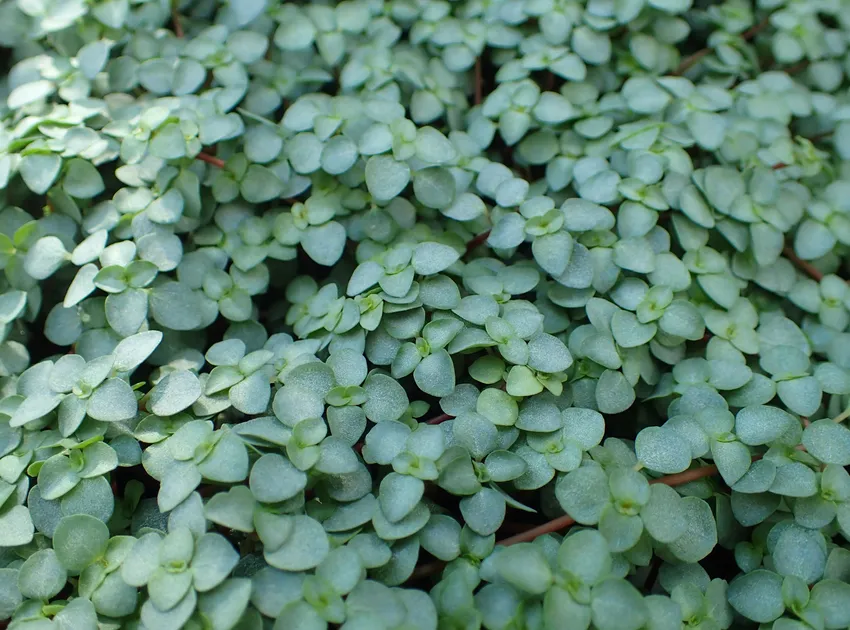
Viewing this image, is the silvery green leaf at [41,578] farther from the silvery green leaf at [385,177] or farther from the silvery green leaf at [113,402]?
the silvery green leaf at [385,177]

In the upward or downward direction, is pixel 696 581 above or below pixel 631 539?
below

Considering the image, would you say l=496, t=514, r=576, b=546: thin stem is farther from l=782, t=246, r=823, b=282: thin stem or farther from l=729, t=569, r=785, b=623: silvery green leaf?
l=782, t=246, r=823, b=282: thin stem

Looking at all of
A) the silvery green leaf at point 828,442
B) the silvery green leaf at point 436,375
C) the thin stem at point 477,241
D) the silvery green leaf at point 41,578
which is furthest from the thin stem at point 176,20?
the silvery green leaf at point 828,442

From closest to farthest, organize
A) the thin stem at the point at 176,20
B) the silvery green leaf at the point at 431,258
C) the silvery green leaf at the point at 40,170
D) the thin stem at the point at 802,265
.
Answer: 1. the silvery green leaf at the point at 431,258
2. the silvery green leaf at the point at 40,170
3. the thin stem at the point at 802,265
4. the thin stem at the point at 176,20

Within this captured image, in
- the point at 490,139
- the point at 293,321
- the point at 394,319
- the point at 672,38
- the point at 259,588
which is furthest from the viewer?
the point at 672,38

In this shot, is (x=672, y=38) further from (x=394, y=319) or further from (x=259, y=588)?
(x=259, y=588)

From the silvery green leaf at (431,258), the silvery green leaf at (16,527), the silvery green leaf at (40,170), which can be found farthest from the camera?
the silvery green leaf at (40,170)

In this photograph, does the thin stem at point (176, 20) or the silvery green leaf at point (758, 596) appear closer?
the silvery green leaf at point (758, 596)

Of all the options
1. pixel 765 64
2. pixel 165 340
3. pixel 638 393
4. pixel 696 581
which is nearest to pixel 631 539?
pixel 696 581
